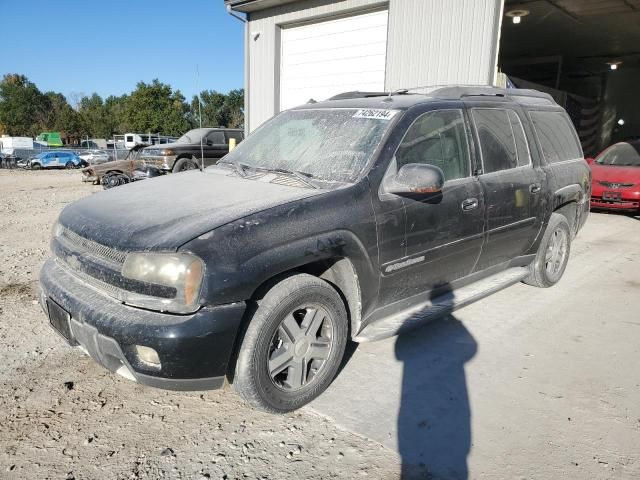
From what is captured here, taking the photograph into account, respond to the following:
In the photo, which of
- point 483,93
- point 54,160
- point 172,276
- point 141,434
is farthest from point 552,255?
point 54,160

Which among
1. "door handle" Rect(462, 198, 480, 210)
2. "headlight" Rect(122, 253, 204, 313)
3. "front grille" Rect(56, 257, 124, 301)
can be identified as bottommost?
"front grille" Rect(56, 257, 124, 301)

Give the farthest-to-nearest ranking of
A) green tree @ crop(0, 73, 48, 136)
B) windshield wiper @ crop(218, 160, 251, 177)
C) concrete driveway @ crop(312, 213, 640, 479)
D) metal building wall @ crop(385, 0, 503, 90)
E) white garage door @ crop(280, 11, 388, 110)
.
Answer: green tree @ crop(0, 73, 48, 136), white garage door @ crop(280, 11, 388, 110), metal building wall @ crop(385, 0, 503, 90), windshield wiper @ crop(218, 160, 251, 177), concrete driveway @ crop(312, 213, 640, 479)

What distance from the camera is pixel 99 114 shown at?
255ft

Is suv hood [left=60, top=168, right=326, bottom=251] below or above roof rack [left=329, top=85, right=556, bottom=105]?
below

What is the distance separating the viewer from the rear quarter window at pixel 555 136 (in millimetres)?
4578

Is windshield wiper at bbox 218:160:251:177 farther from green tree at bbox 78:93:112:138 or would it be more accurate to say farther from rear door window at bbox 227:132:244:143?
green tree at bbox 78:93:112:138

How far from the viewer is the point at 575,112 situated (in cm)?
1781

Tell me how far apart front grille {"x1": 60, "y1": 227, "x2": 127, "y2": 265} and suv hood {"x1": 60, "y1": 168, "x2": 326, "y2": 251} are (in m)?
0.04

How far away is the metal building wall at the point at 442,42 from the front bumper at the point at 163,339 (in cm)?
749

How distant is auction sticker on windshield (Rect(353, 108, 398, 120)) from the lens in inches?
132

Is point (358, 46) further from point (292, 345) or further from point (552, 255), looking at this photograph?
point (292, 345)

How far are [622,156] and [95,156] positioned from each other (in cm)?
2974

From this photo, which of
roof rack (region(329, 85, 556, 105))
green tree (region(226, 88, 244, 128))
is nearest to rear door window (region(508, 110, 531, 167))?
roof rack (region(329, 85, 556, 105))

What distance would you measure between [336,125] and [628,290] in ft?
12.4
